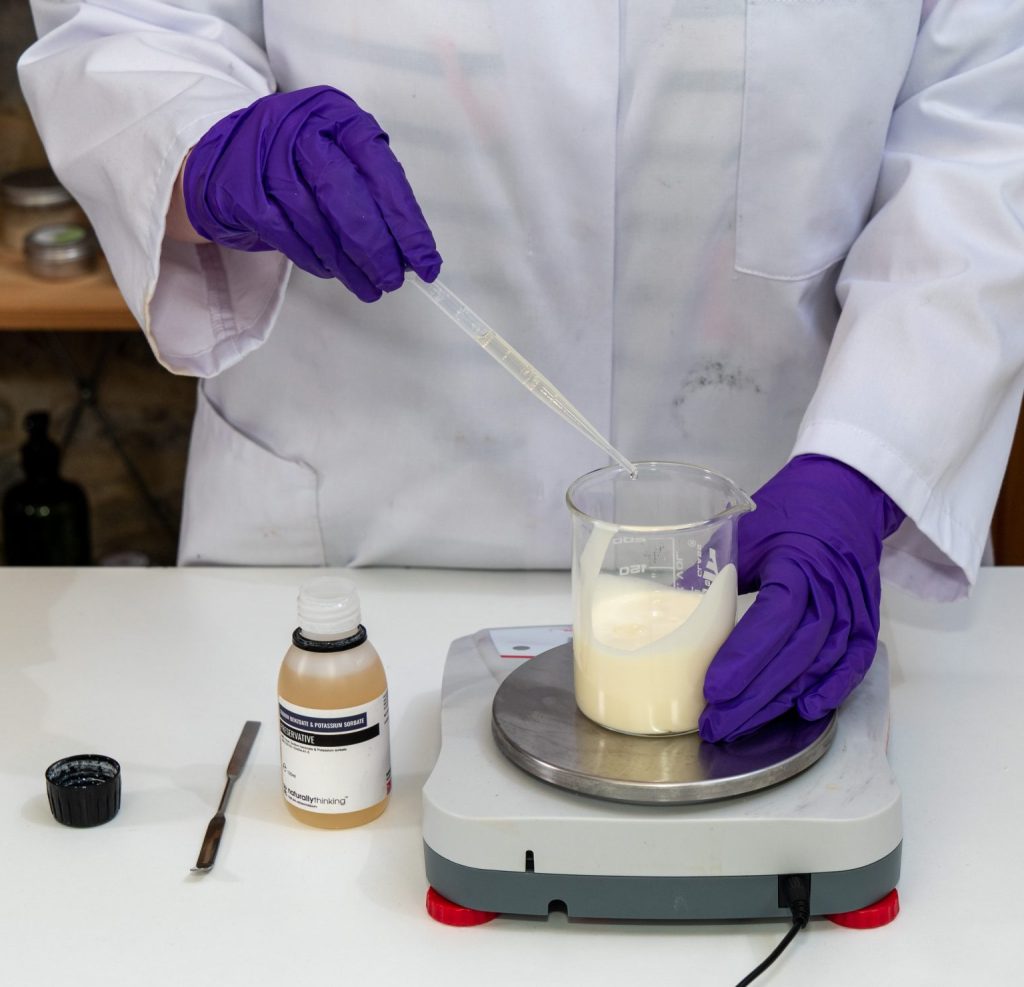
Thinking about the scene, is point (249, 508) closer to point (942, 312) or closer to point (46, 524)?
point (942, 312)

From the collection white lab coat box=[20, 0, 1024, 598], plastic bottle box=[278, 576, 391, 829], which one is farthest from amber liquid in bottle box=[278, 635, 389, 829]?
white lab coat box=[20, 0, 1024, 598]

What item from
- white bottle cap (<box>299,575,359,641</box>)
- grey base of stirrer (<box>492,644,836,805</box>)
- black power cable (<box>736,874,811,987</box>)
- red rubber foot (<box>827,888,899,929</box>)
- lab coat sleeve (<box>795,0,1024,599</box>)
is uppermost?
lab coat sleeve (<box>795,0,1024,599</box>)

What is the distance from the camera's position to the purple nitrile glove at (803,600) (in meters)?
0.95

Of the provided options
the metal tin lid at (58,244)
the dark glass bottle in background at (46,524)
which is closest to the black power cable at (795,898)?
the metal tin lid at (58,244)

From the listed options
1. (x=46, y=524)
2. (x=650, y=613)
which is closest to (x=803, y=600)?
(x=650, y=613)

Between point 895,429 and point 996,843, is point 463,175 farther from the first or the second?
point 996,843

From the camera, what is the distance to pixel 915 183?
132 cm

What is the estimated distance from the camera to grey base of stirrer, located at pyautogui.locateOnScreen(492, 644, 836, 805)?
2.95 ft

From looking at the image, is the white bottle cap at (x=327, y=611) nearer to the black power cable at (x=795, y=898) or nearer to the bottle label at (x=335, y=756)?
the bottle label at (x=335, y=756)

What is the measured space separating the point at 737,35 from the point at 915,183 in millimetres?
232

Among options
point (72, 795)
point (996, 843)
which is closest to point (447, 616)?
point (72, 795)

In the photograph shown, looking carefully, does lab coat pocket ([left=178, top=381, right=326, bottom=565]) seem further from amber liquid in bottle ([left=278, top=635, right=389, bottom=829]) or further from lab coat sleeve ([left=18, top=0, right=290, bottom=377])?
amber liquid in bottle ([left=278, top=635, right=389, bottom=829])

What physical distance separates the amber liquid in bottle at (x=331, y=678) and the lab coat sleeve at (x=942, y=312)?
464mm

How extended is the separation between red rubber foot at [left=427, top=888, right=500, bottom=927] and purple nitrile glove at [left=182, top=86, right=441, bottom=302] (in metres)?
→ 0.51
